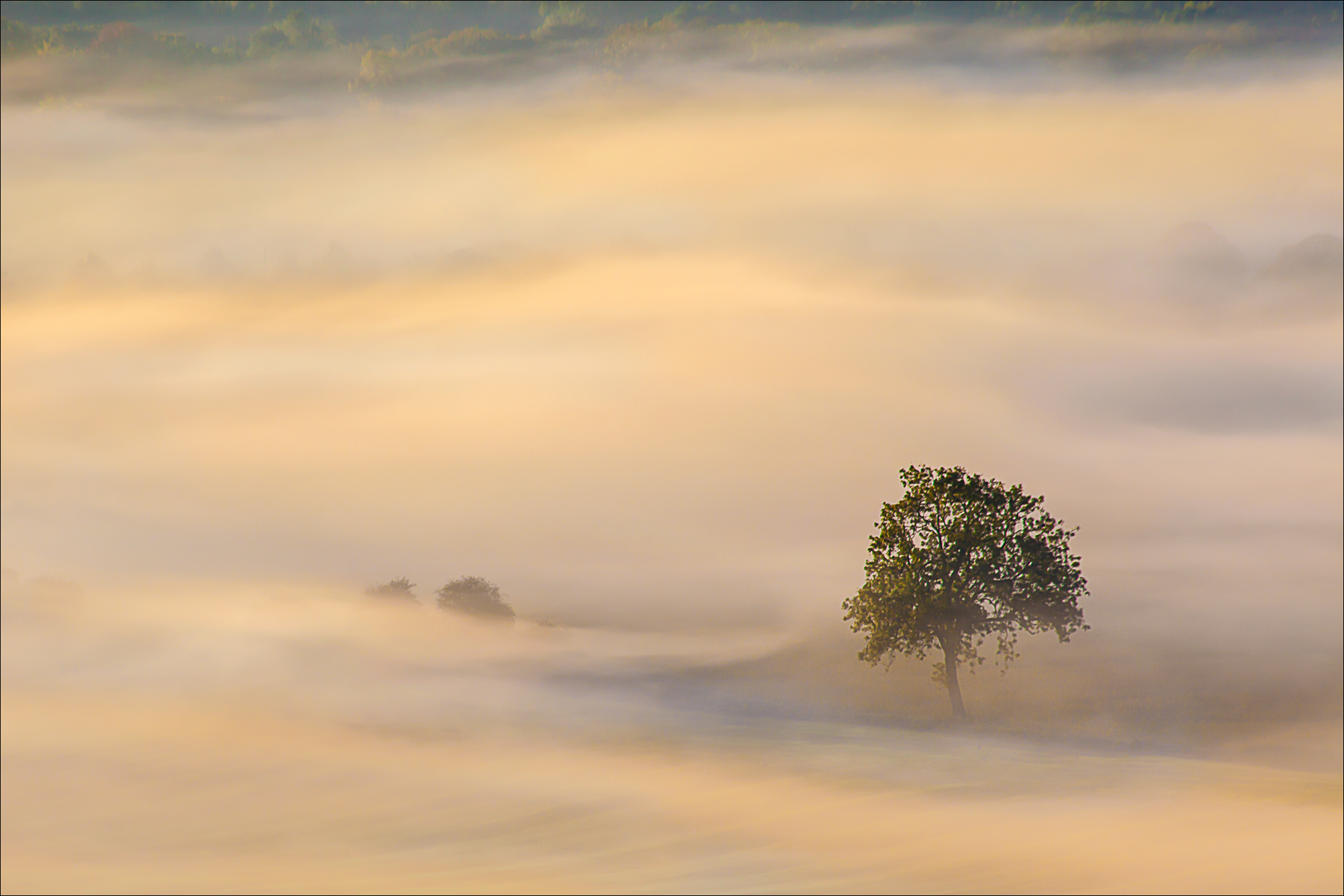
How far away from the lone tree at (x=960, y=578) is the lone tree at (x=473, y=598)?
1768 centimetres

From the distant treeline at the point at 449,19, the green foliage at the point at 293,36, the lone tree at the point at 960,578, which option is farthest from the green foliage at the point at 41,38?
the lone tree at the point at 960,578

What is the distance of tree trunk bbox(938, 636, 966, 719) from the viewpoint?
45.2 meters

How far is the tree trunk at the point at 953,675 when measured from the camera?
45250 mm

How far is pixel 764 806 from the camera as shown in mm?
38375

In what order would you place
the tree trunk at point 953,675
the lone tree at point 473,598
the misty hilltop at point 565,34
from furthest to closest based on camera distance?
the misty hilltop at point 565,34 → the lone tree at point 473,598 → the tree trunk at point 953,675

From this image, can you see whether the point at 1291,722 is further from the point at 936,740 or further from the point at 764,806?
the point at 764,806

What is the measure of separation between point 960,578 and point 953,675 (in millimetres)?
4023

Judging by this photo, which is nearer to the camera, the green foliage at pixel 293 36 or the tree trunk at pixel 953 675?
the tree trunk at pixel 953 675

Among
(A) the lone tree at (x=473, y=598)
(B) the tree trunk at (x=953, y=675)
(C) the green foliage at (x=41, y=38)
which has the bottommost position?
(B) the tree trunk at (x=953, y=675)

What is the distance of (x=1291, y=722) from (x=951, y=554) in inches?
550

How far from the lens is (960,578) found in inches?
1850

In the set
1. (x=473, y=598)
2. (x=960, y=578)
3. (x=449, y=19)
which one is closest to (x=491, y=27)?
(x=449, y=19)

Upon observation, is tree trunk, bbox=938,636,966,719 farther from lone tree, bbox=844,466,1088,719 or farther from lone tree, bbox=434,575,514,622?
lone tree, bbox=434,575,514,622

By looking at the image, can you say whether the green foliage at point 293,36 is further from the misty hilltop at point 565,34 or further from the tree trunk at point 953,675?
the tree trunk at point 953,675
